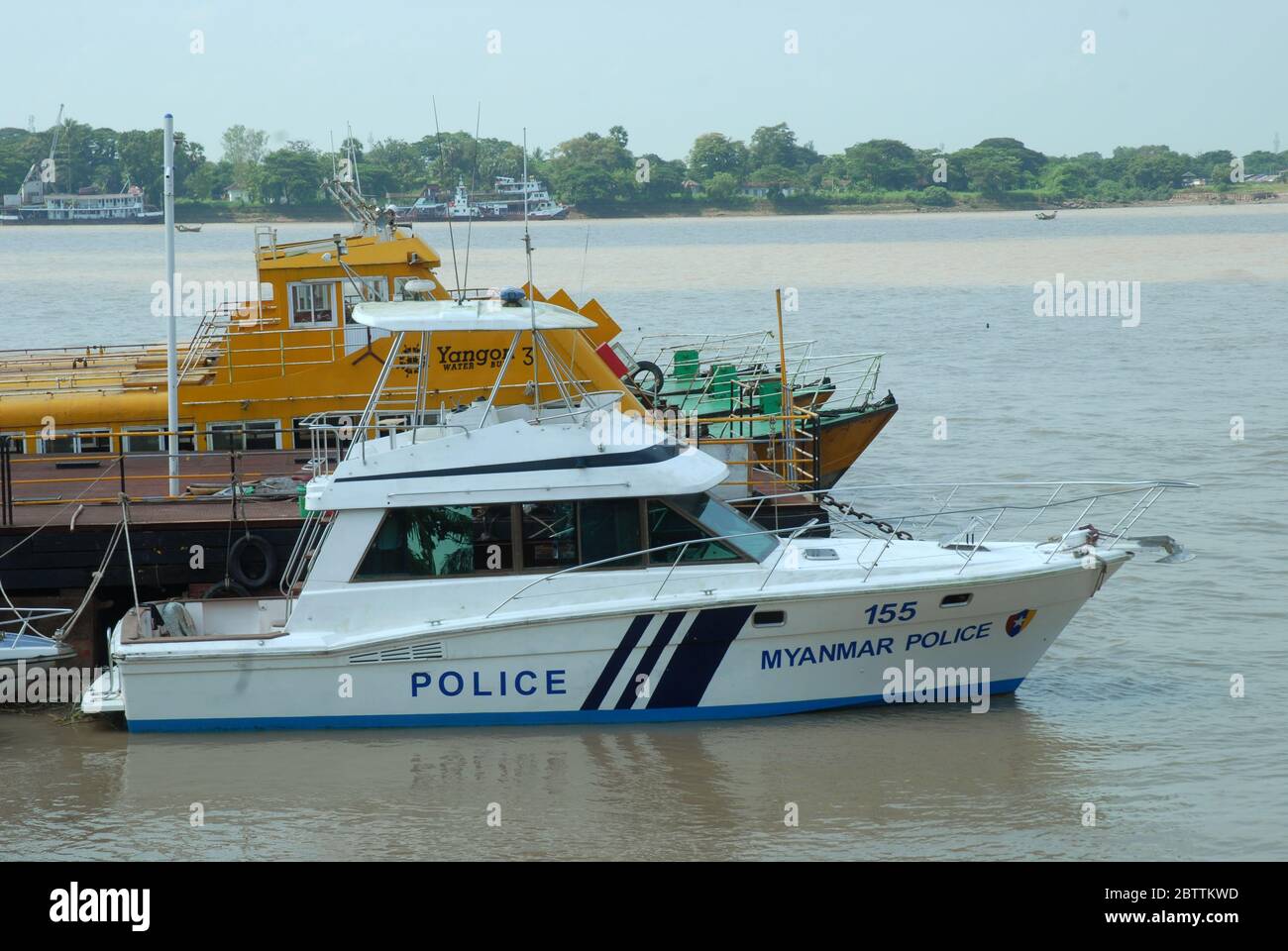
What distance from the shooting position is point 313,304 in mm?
19578

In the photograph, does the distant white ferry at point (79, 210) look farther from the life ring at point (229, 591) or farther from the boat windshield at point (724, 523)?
the boat windshield at point (724, 523)

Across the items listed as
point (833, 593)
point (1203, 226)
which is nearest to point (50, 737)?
point (833, 593)

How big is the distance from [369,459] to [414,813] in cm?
266

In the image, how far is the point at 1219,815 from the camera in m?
11.2

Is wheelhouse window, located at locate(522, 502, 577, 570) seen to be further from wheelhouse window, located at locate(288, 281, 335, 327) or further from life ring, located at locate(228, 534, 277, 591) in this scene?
wheelhouse window, located at locate(288, 281, 335, 327)

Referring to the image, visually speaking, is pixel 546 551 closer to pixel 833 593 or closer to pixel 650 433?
pixel 650 433

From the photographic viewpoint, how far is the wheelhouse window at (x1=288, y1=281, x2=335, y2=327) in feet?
64.1

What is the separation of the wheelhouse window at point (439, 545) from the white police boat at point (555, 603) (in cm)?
2

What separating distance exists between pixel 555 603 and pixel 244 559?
11.4 feet

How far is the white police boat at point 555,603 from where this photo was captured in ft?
39.5

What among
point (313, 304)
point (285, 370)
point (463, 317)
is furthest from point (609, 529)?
point (313, 304)
